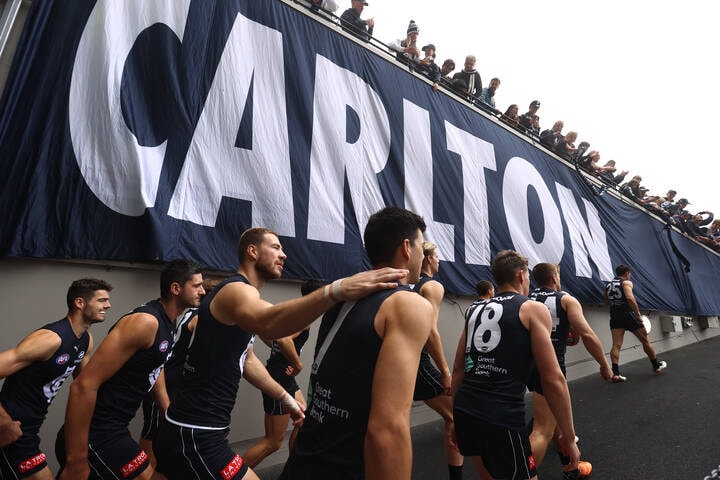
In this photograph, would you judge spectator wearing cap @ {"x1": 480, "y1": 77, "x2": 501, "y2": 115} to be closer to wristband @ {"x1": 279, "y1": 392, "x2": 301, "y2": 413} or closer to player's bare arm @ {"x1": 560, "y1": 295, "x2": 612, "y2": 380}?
player's bare arm @ {"x1": 560, "y1": 295, "x2": 612, "y2": 380}

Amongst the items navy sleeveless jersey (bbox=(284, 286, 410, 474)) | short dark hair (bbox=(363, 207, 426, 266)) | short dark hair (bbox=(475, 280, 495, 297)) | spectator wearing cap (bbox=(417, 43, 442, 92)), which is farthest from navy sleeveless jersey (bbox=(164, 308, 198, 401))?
spectator wearing cap (bbox=(417, 43, 442, 92))

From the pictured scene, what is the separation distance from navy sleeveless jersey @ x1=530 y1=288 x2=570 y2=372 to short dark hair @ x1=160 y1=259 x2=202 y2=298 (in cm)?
309

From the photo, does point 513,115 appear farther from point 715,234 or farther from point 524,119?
point 715,234

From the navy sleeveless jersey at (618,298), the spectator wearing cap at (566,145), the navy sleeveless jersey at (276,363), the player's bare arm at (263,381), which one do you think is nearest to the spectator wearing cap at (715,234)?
the spectator wearing cap at (566,145)

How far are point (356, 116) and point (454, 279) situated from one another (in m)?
3.07

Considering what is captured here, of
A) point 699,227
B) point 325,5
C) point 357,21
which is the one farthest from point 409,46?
point 699,227

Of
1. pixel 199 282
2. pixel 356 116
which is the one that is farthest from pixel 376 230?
pixel 356 116

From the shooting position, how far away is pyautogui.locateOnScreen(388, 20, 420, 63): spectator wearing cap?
7.48 metres

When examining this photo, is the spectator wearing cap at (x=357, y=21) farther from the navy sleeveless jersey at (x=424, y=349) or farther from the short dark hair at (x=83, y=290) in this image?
the short dark hair at (x=83, y=290)

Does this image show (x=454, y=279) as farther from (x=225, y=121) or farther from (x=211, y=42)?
(x=211, y=42)

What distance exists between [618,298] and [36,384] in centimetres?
957

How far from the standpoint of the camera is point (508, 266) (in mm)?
3072

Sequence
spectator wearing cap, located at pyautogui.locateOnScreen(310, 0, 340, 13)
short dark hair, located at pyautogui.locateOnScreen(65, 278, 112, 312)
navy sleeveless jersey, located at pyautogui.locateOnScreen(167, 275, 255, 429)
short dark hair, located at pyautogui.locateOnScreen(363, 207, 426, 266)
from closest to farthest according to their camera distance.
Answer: short dark hair, located at pyautogui.locateOnScreen(363, 207, 426, 266), navy sleeveless jersey, located at pyautogui.locateOnScreen(167, 275, 255, 429), short dark hair, located at pyautogui.locateOnScreen(65, 278, 112, 312), spectator wearing cap, located at pyautogui.locateOnScreen(310, 0, 340, 13)

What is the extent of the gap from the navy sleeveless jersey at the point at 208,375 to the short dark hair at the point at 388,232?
838 millimetres
